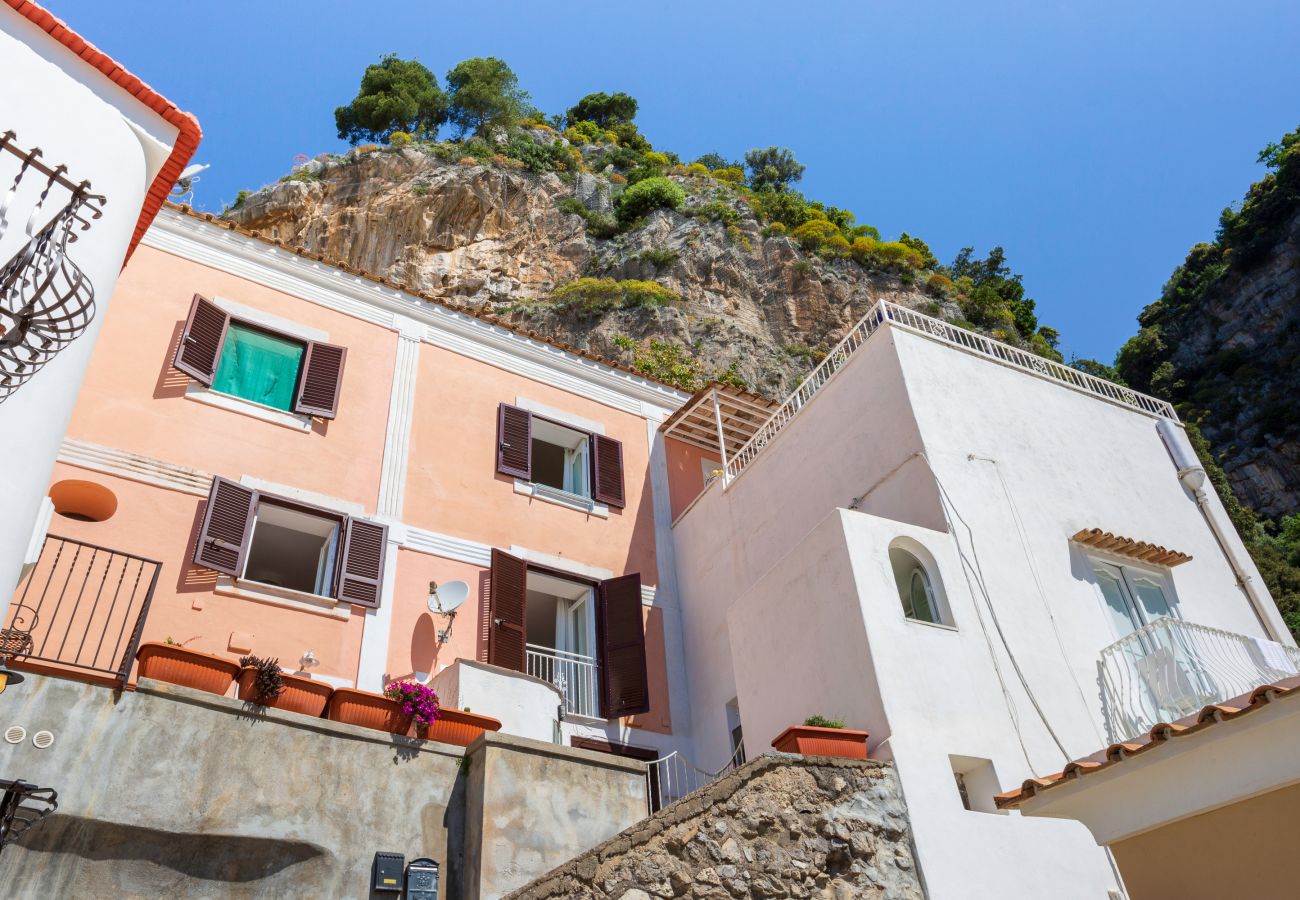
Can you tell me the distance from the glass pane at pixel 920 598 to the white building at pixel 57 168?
760 cm

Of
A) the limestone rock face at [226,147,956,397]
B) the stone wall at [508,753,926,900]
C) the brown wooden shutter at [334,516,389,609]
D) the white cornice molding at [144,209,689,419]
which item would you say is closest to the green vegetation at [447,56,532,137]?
the limestone rock face at [226,147,956,397]

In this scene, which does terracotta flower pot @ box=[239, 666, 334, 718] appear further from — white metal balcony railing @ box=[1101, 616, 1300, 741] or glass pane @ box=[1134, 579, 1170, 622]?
glass pane @ box=[1134, 579, 1170, 622]

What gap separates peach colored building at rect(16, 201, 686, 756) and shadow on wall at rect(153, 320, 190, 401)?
0.09 ft

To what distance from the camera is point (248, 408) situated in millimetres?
11688

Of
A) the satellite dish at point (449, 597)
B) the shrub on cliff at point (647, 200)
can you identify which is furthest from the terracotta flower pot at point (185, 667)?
the shrub on cliff at point (647, 200)

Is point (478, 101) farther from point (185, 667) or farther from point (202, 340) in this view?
point (185, 667)

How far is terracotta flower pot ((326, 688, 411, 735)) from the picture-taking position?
8242mm

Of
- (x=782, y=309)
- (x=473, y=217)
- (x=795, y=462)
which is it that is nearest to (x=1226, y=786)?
(x=795, y=462)

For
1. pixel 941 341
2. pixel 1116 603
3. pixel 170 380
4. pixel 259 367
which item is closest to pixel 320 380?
pixel 259 367

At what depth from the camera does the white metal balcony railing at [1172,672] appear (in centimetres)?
981

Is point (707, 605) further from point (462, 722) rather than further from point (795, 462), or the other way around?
point (462, 722)

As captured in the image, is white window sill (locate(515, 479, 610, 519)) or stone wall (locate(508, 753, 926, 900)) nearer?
stone wall (locate(508, 753, 926, 900))

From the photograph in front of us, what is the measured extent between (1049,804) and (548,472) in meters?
9.73

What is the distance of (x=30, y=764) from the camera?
6.67m
